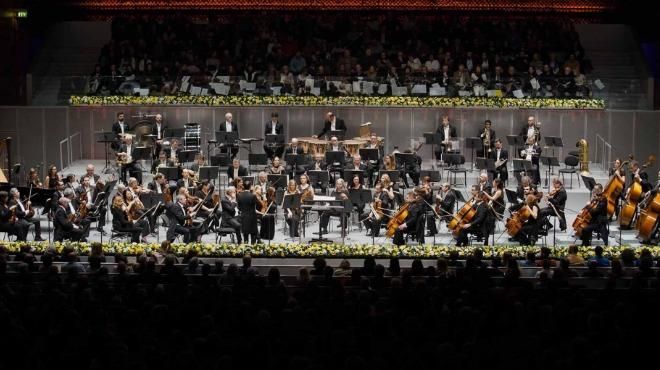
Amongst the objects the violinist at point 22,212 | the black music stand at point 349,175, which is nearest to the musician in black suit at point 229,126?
the black music stand at point 349,175

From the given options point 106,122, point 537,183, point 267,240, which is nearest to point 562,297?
point 267,240

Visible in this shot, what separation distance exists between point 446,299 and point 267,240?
9.21m

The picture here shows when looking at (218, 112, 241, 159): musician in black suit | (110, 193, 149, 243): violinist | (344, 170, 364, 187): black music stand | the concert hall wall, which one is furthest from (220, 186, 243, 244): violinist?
the concert hall wall

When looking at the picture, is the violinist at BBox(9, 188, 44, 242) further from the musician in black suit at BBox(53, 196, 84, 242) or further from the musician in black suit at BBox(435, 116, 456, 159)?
the musician in black suit at BBox(435, 116, 456, 159)

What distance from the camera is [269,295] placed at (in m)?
16.2

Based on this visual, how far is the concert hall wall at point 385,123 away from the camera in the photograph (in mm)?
32406

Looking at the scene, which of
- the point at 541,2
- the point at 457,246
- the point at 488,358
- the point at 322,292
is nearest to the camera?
the point at 488,358

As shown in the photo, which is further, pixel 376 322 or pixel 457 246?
pixel 457 246

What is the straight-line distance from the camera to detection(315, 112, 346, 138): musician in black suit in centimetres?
3100

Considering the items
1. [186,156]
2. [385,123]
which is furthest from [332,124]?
[186,156]

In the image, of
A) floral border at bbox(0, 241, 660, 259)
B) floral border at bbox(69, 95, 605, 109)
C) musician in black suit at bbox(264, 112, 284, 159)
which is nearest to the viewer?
floral border at bbox(0, 241, 660, 259)

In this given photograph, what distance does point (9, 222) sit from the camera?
79.3ft

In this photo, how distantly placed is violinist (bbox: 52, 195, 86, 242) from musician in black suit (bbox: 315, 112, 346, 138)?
8886 millimetres

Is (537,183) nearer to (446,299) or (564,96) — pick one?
(564,96)
